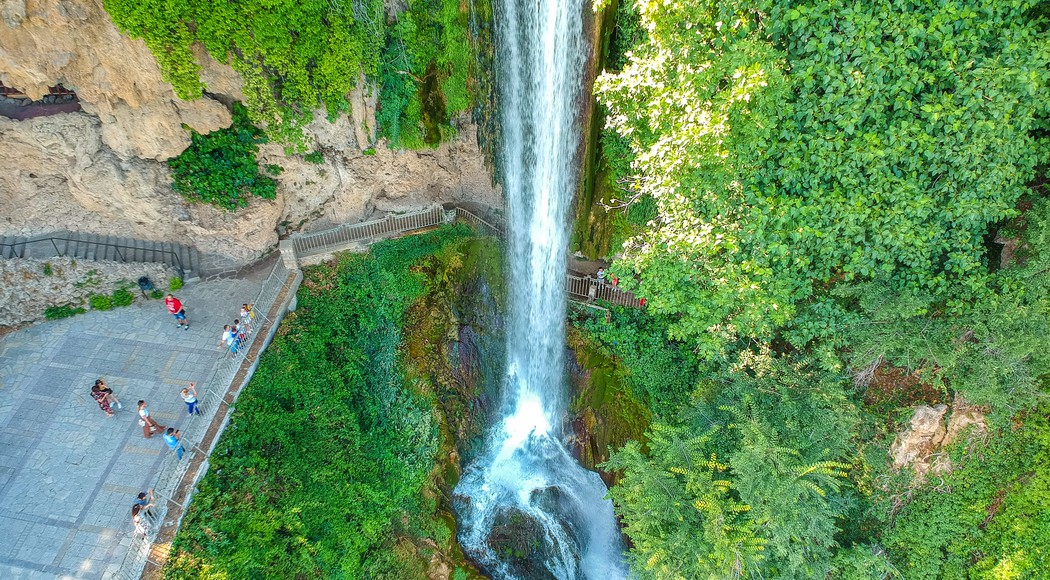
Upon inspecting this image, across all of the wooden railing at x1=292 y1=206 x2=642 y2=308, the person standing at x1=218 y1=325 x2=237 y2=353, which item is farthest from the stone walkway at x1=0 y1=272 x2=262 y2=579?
the wooden railing at x1=292 y1=206 x2=642 y2=308

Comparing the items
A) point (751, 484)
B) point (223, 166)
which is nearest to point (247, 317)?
point (223, 166)

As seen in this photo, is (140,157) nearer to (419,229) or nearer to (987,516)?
(419,229)

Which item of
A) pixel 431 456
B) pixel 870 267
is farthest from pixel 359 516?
pixel 870 267

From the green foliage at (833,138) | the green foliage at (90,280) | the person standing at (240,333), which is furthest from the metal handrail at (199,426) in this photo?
the green foliage at (833,138)

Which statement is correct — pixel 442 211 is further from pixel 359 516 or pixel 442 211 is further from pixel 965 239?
pixel 965 239

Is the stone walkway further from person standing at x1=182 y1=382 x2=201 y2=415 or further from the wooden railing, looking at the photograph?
the wooden railing

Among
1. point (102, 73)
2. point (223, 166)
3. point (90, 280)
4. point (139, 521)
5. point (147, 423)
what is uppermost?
point (102, 73)
